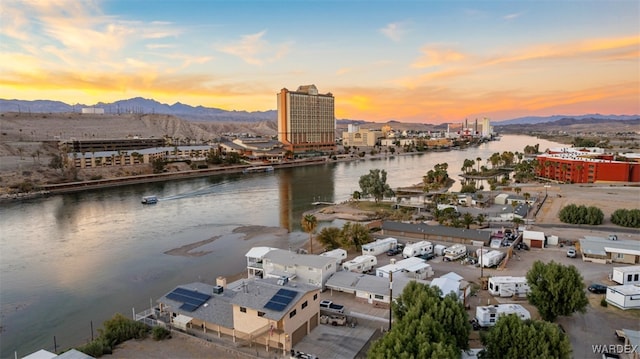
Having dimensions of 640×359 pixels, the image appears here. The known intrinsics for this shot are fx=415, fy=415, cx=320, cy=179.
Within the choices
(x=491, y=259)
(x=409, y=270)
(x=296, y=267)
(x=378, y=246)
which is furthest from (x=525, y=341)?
(x=378, y=246)

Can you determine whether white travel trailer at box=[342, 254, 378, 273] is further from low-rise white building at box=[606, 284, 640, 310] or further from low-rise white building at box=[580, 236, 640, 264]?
low-rise white building at box=[580, 236, 640, 264]

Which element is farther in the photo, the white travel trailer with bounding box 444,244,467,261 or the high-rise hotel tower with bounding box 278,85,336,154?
the high-rise hotel tower with bounding box 278,85,336,154

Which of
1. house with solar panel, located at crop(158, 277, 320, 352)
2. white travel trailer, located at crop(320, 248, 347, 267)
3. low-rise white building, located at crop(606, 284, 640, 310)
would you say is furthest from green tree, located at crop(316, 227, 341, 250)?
low-rise white building, located at crop(606, 284, 640, 310)

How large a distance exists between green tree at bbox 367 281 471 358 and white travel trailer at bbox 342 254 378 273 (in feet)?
18.2

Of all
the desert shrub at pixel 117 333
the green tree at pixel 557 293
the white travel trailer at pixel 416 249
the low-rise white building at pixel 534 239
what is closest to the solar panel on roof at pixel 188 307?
the desert shrub at pixel 117 333

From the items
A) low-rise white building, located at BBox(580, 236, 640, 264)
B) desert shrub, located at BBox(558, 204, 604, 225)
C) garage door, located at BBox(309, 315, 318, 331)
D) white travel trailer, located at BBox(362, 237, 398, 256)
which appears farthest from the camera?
desert shrub, located at BBox(558, 204, 604, 225)

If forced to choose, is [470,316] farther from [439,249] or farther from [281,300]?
[439,249]

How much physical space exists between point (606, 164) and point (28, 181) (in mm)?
57077

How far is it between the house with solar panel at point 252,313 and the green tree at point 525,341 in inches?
178

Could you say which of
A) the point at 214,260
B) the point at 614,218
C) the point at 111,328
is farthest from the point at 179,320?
the point at 614,218

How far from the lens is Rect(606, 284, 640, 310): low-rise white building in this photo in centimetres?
1249

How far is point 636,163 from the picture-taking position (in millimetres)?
39969

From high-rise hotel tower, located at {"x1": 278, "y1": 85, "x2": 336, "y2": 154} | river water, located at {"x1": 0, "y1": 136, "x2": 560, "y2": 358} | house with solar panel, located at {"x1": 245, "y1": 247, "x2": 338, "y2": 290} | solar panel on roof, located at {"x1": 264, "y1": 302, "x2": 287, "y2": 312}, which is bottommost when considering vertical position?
river water, located at {"x1": 0, "y1": 136, "x2": 560, "y2": 358}

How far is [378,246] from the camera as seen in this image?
62.5 feet
